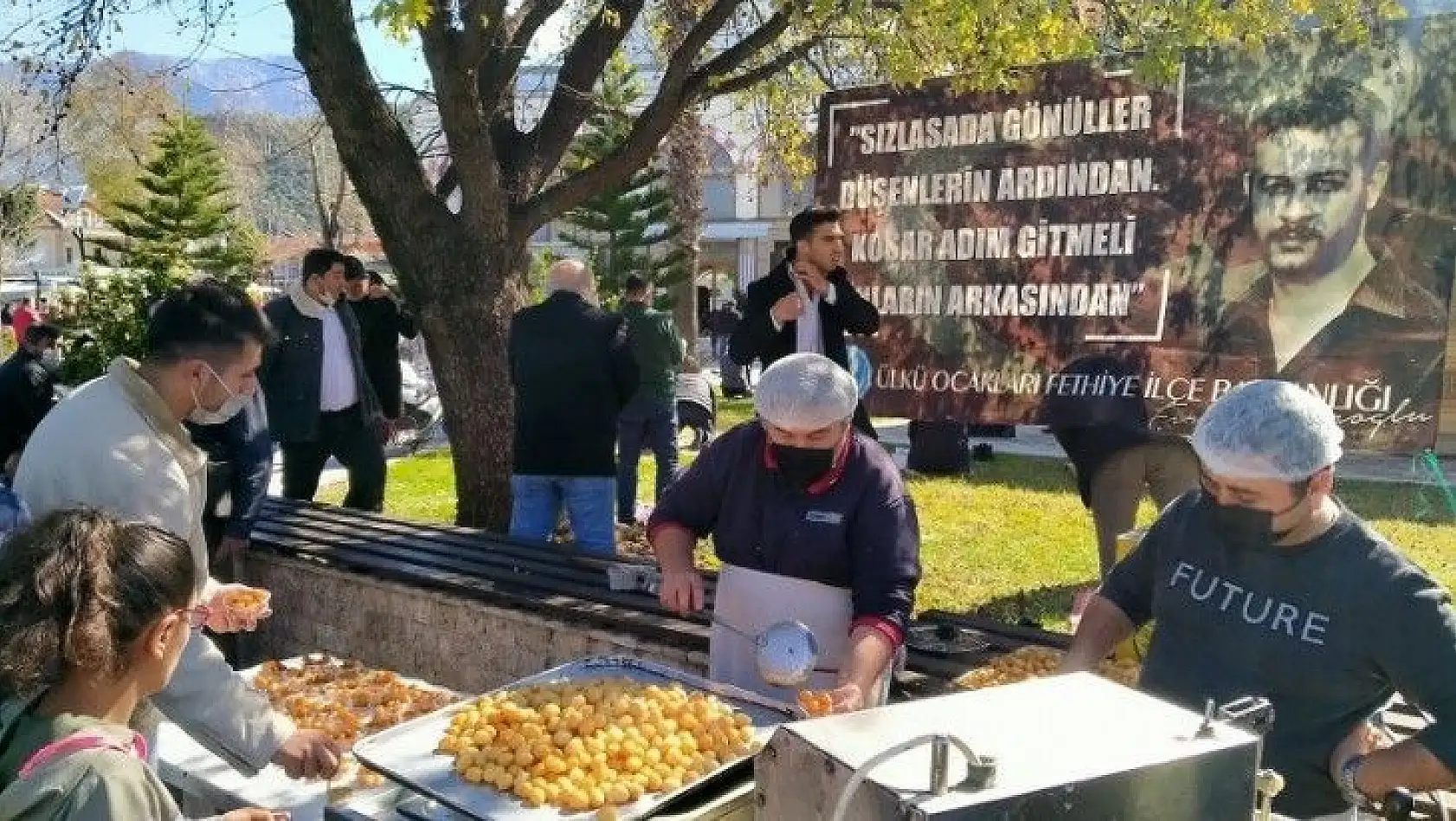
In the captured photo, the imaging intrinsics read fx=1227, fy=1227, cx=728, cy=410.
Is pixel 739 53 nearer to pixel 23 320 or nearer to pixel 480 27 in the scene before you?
pixel 480 27

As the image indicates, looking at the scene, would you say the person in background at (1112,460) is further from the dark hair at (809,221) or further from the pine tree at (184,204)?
the pine tree at (184,204)

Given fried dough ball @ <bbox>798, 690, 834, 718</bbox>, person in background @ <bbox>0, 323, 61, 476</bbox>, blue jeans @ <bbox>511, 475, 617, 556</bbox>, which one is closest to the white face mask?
fried dough ball @ <bbox>798, 690, 834, 718</bbox>

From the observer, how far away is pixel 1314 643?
255 cm

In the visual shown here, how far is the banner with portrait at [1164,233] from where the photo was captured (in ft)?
14.6

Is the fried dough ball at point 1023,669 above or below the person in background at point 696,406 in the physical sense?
above

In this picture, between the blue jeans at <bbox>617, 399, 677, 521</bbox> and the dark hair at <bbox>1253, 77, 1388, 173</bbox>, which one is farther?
the blue jeans at <bbox>617, 399, 677, 521</bbox>

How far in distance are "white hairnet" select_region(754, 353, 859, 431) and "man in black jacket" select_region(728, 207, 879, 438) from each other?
1.97 meters

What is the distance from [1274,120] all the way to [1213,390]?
3.57 ft

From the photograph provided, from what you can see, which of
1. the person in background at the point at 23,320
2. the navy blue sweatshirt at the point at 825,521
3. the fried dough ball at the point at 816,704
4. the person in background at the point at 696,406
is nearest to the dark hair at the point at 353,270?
the person in background at the point at 23,320

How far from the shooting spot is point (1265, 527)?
103 inches

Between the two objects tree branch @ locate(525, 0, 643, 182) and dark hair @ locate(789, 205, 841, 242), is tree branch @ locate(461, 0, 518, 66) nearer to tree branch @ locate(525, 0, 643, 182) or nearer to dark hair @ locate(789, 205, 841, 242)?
tree branch @ locate(525, 0, 643, 182)

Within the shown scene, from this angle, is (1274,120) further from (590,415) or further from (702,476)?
(590,415)

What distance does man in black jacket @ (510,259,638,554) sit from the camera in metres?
6.31

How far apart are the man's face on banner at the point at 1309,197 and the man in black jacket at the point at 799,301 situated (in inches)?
67.7
